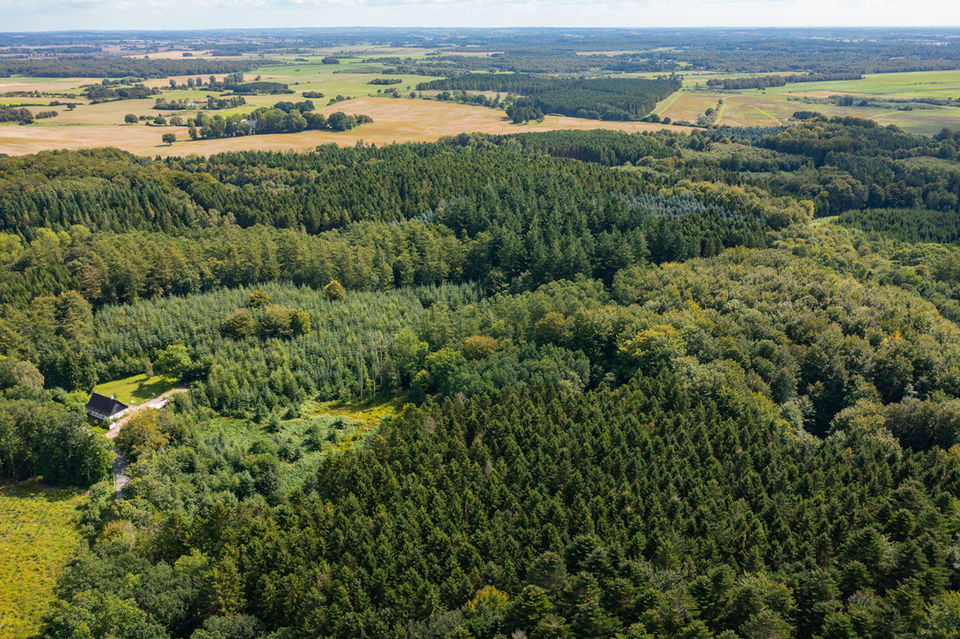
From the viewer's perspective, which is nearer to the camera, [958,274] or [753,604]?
[753,604]

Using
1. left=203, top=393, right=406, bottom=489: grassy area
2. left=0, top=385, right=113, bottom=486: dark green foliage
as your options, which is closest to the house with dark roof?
left=0, top=385, right=113, bottom=486: dark green foliage

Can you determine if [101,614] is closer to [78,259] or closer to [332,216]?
[78,259]

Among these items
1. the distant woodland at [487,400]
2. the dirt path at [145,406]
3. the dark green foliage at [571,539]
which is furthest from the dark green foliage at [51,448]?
the dark green foliage at [571,539]

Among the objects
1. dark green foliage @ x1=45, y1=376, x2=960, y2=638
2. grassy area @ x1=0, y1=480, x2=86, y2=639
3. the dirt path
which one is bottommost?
grassy area @ x1=0, y1=480, x2=86, y2=639

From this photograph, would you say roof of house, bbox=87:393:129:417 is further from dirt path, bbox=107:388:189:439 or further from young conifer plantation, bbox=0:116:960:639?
young conifer plantation, bbox=0:116:960:639

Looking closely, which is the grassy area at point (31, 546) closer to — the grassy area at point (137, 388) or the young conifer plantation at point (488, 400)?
the young conifer plantation at point (488, 400)

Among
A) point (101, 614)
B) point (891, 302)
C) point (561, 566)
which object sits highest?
point (891, 302)

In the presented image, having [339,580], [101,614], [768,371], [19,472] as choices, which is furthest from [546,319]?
[19,472]
